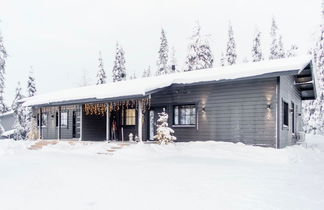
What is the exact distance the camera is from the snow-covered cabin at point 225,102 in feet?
38.4

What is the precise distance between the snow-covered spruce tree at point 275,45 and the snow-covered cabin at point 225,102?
22.2 meters

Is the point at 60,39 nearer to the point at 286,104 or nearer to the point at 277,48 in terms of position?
the point at 277,48

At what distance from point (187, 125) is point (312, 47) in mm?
18190

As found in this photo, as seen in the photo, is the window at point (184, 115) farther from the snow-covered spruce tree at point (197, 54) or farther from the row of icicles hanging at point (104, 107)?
the snow-covered spruce tree at point (197, 54)

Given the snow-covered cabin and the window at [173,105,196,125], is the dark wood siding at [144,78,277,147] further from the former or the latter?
the window at [173,105,196,125]

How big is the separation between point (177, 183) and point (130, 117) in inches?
410

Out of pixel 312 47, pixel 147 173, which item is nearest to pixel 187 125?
pixel 147 173

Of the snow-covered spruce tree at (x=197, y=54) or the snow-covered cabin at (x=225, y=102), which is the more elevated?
the snow-covered spruce tree at (x=197, y=54)

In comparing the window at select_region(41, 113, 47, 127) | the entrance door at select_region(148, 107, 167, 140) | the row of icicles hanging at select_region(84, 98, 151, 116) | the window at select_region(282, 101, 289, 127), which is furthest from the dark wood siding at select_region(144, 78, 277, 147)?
the window at select_region(41, 113, 47, 127)

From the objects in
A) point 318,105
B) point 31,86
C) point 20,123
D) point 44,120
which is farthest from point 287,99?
point 20,123

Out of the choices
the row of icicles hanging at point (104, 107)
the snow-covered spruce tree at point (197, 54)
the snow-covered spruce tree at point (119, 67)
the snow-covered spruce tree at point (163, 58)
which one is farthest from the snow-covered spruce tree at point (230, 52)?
the row of icicles hanging at point (104, 107)

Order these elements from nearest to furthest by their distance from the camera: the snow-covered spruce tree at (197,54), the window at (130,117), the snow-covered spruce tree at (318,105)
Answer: the window at (130,117)
the snow-covered spruce tree at (318,105)
the snow-covered spruce tree at (197,54)

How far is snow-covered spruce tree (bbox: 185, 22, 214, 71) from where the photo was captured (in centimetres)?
3369

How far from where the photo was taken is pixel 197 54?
34.1m
